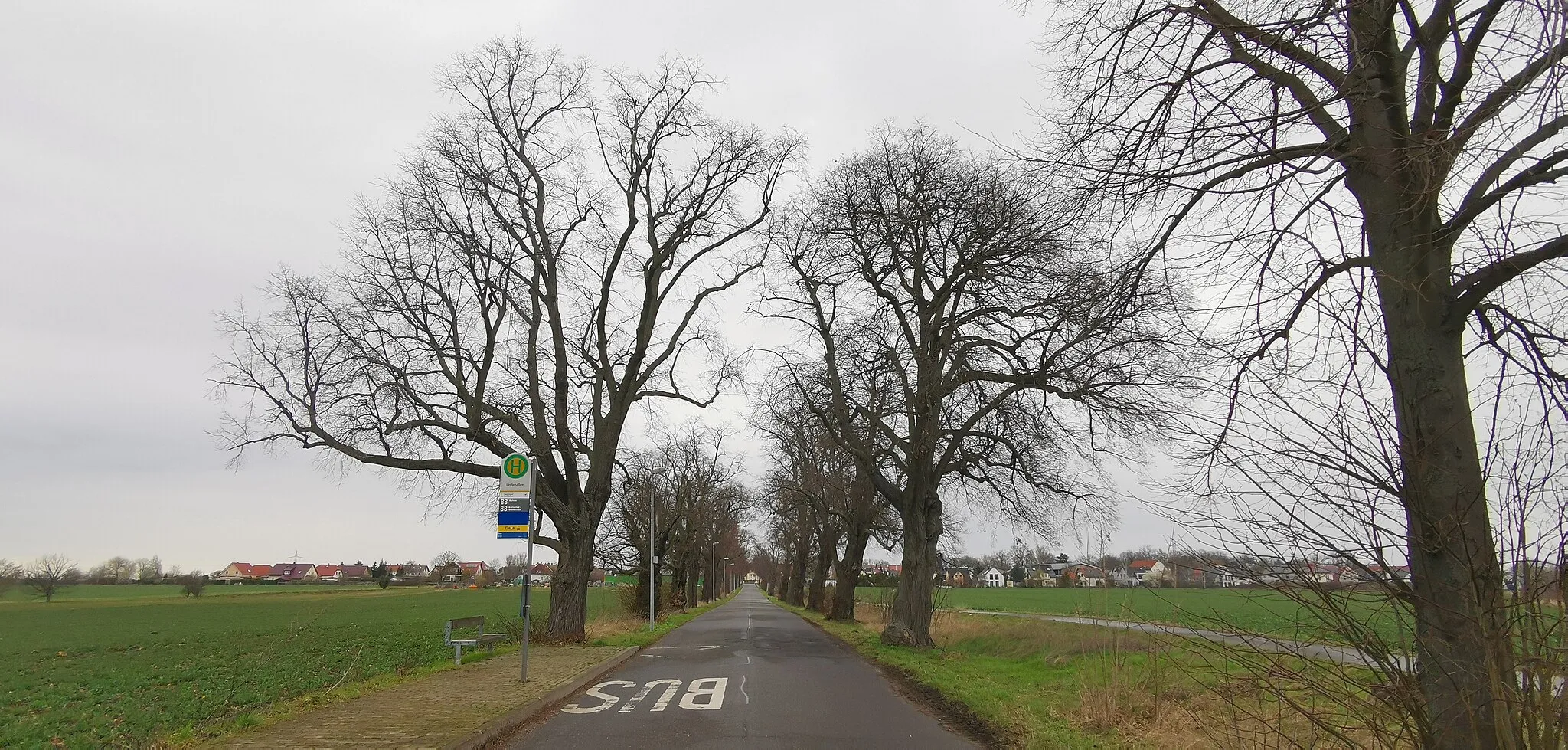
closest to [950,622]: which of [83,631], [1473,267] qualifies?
[1473,267]

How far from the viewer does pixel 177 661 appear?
26516 mm

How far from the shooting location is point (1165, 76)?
4.79 meters

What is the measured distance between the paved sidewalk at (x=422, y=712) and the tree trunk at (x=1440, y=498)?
686 cm

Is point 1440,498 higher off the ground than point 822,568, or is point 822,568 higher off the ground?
point 1440,498

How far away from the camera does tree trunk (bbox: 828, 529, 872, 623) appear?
109ft

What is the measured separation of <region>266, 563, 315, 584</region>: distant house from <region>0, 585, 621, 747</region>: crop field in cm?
9873

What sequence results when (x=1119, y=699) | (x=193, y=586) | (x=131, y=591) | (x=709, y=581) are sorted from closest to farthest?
(x=1119, y=699) < (x=709, y=581) < (x=193, y=586) < (x=131, y=591)

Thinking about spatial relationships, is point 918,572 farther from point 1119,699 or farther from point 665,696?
point 1119,699

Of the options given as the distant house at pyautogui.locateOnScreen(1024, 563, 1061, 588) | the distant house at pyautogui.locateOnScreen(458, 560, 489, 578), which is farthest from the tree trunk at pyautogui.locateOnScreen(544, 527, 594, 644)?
the distant house at pyautogui.locateOnScreen(458, 560, 489, 578)

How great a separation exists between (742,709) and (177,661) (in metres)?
25.5

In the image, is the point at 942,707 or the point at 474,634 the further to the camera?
the point at 474,634

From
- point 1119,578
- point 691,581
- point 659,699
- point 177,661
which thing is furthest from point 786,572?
point 1119,578

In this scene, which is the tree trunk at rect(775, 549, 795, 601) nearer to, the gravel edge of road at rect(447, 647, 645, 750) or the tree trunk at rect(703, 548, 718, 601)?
the tree trunk at rect(703, 548, 718, 601)

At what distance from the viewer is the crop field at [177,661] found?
13312mm
